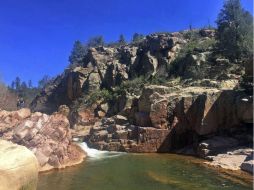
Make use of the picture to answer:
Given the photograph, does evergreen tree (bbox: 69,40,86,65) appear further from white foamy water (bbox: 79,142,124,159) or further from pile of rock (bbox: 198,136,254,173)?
pile of rock (bbox: 198,136,254,173)

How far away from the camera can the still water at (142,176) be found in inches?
703

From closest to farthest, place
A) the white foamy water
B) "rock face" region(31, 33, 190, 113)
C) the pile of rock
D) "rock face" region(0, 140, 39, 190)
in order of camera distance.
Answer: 1. "rock face" region(0, 140, 39, 190)
2. the pile of rock
3. the white foamy water
4. "rock face" region(31, 33, 190, 113)

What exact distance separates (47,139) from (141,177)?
8211 mm

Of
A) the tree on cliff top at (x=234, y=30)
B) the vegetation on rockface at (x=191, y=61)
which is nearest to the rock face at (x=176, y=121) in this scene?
the vegetation on rockface at (x=191, y=61)

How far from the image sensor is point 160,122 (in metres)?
31.4

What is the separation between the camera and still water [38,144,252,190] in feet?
→ 58.6

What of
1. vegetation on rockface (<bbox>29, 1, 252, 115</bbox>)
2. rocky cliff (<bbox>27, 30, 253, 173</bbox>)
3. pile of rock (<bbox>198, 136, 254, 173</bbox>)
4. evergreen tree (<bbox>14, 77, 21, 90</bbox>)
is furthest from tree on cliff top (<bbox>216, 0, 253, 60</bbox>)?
evergreen tree (<bbox>14, 77, 21, 90</bbox>)

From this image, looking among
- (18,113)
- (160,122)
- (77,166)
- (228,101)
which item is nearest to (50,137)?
(77,166)

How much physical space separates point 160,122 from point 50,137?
10.3 m

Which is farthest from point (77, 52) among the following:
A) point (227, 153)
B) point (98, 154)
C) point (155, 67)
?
point (227, 153)

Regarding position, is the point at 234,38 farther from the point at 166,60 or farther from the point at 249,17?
the point at 166,60

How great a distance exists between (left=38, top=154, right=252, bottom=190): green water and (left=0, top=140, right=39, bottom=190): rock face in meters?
9.29

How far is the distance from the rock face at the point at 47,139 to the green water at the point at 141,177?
1.22 metres

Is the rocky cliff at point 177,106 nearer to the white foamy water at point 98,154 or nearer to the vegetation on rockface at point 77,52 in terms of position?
the white foamy water at point 98,154
